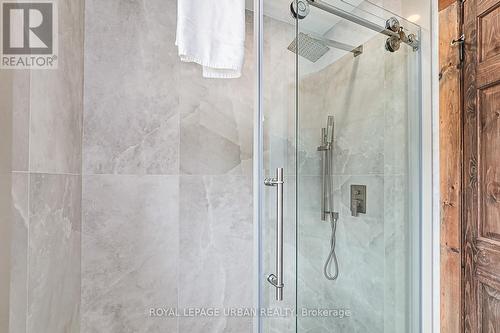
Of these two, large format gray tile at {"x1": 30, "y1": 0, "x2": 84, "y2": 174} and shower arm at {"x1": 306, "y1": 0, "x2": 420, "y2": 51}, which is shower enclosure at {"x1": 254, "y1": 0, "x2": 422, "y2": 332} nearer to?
shower arm at {"x1": 306, "y1": 0, "x2": 420, "y2": 51}

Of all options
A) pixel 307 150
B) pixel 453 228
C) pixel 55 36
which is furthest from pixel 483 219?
pixel 55 36

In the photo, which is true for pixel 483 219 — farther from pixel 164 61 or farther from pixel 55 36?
pixel 55 36

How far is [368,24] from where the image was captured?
3.85ft

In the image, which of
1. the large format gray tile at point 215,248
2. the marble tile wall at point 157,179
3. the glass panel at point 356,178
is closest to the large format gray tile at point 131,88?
the marble tile wall at point 157,179

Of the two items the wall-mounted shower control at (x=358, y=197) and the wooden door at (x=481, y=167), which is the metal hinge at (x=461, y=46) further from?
the wall-mounted shower control at (x=358, y=197)

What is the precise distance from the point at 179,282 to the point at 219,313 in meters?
0.25

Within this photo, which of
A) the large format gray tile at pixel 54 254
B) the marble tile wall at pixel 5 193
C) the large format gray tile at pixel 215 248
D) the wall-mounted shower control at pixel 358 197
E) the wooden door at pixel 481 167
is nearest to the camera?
the marble tile wall at pixel 5 193

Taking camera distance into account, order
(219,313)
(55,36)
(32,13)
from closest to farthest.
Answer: (32,13) → (55,36) → (219,313)

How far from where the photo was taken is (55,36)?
1.24 metres

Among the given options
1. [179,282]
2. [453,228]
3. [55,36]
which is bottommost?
[179,282]

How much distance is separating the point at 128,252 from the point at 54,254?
39 centimetres

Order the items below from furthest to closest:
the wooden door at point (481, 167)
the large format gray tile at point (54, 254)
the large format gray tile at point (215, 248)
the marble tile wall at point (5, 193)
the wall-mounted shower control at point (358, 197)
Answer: the large format gray tile at point (215, 248)
the wooden door at point (481, 167)
the wall-mounted shower control at point (358, 197)
the large format gray tile at point (54, 254)
the marble tile wall at point (5, 193)

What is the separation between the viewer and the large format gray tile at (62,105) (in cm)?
108

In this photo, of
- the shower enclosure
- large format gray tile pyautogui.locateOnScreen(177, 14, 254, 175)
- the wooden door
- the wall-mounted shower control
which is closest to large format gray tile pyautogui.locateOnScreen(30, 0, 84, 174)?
large format gray tile pyautogui.locateOnScreen(177, 14, 254, 175)
